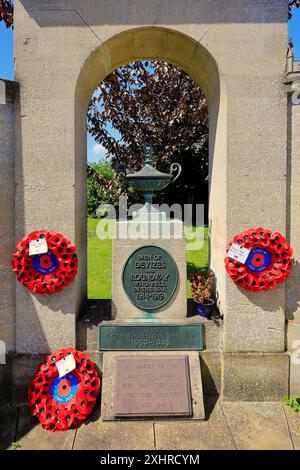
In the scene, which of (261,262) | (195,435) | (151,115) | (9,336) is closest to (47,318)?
(9,336)

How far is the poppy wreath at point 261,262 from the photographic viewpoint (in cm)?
318

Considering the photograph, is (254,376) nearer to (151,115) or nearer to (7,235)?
(7,235)

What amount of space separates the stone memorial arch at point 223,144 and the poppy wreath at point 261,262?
0.12 metres

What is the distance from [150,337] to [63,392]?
104cm

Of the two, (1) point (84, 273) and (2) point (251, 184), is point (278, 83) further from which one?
(1) point (84, 273)

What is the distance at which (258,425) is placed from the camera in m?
2.89

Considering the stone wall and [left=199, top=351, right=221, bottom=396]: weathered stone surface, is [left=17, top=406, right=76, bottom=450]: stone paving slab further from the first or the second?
[left=199, top=351, right=221, bottom=396]: weathered stone surface

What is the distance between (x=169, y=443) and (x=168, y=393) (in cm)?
42

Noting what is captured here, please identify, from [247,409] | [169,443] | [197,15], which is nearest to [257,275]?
[247,409]

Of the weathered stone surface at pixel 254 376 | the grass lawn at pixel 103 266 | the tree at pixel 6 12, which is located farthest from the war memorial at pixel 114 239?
the grass lawn at pixel 103 266

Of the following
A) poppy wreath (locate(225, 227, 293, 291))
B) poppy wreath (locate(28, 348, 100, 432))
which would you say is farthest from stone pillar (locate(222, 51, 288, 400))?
poppy wreath (locate(28, 348, 100, 432))

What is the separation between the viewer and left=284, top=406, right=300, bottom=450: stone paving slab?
2703 mm

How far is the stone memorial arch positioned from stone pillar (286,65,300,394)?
0.01 metres

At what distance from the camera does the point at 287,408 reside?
3.13m
